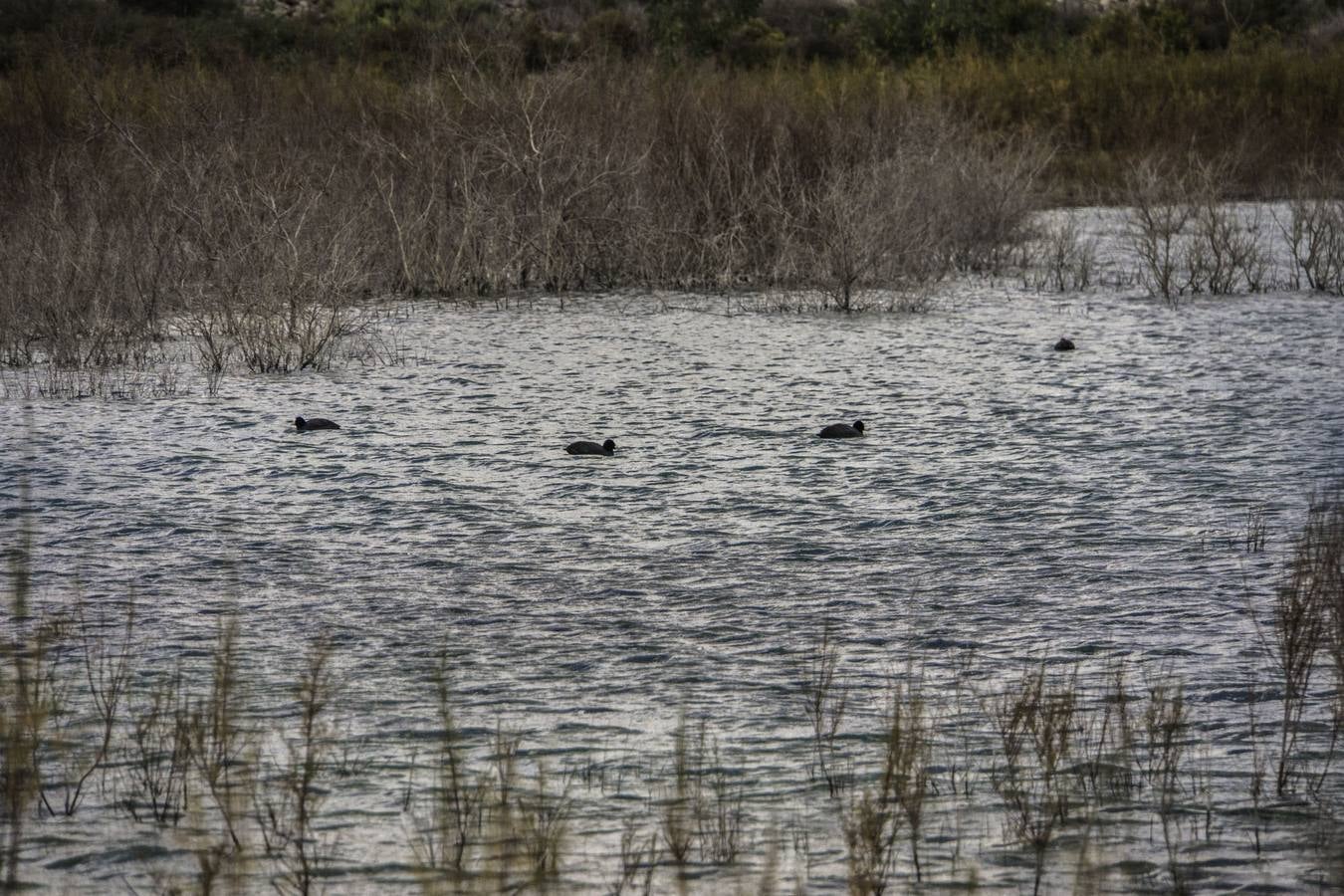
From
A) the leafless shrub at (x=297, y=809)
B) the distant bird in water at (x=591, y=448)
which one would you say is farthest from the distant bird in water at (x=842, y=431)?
the leafless shrub at (x=297, y=809)

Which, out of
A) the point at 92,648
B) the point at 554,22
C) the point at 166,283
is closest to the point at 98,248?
the point at 166,283

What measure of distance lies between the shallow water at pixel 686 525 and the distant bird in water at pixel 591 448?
105mm

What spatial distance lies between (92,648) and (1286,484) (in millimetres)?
3805

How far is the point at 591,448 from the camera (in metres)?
6.16

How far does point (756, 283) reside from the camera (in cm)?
1097

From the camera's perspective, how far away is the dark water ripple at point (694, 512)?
3941 mm

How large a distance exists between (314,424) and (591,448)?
1244 millimetres

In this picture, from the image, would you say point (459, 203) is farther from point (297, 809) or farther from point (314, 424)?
point (297, 809)

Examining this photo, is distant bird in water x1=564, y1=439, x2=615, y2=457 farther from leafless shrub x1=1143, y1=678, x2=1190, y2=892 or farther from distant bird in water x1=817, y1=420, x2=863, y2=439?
leafless shrub x1=1143, y1=678, x2=1190, y2=892

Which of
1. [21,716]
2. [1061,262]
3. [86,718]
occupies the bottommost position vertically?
[86,718]

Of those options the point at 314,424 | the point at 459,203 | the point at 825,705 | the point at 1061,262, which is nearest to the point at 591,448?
the point at 314,424

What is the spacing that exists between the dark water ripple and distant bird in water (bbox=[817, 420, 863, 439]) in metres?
0.08

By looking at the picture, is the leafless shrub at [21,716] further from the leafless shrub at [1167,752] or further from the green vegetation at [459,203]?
the green vegetation at [459,203]

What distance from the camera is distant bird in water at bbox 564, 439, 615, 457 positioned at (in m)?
6.15
